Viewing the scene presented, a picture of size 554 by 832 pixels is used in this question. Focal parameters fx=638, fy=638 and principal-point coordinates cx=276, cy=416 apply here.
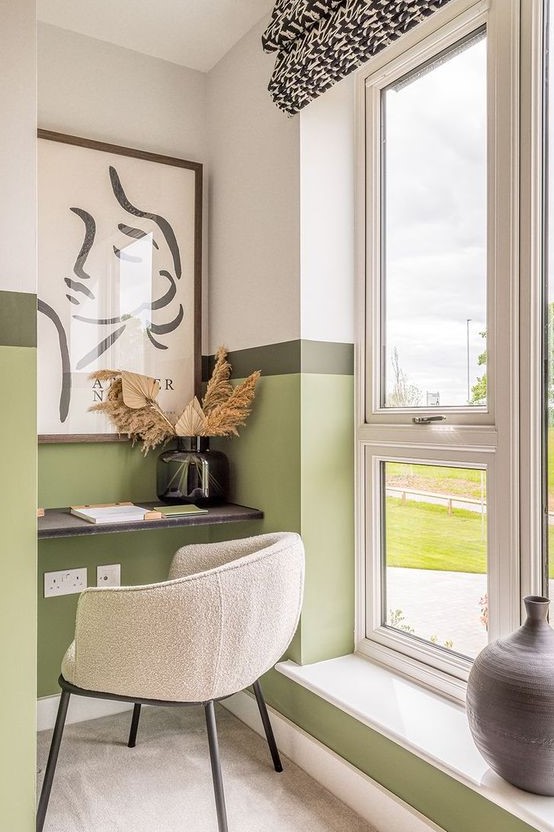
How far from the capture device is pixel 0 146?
1.57 metres

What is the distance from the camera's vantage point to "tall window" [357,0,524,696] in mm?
1644

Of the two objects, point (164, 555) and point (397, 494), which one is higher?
point (397, 494)

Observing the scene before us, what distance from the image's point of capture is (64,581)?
225 cm

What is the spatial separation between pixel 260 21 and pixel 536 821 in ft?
8.09

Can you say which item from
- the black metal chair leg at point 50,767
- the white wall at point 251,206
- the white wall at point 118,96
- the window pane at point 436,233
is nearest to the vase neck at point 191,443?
the white wall at point 251,206

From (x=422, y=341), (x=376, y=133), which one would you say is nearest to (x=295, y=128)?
(x=376, y=133)

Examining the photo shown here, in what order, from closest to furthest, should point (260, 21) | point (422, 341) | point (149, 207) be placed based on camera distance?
point (422, 341) → point (260, 21) → point (149, 207)

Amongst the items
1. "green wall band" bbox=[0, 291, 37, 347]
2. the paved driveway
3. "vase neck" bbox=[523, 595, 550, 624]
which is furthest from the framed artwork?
"vase neck" bbox=[523, 595, 550, 624]

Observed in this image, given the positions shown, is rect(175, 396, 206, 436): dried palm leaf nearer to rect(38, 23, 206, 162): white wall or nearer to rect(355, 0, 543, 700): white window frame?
rect(355, 0, 543, 700): white window frame

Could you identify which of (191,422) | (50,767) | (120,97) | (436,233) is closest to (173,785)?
(50,767)

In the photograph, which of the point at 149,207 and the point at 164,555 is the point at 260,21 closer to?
the point at 149,207

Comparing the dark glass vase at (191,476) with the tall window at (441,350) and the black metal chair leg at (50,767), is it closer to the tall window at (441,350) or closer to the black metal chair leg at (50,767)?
the tall window at (441,350)

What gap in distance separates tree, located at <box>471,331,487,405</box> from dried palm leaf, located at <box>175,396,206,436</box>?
0.95 metres

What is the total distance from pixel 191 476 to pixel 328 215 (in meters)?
1.01
